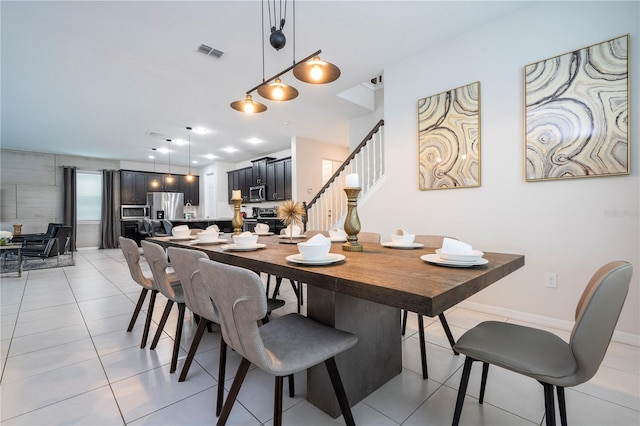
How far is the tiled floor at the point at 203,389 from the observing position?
1439 millimetres

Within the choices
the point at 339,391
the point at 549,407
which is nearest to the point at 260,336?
the point at 339,391

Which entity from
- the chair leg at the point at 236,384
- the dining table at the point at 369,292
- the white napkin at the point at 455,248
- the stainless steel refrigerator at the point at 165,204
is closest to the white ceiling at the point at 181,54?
the dining table at the point at 369,292

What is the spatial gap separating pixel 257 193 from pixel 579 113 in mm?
6999

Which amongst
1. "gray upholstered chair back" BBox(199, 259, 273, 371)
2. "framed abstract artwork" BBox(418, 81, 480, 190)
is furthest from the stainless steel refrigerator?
"gray upholstered chair back" BBox(199, 259, 273, 371)

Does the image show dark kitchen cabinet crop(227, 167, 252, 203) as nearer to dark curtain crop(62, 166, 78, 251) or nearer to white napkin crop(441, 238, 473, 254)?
dark curtain crop(62, 166, 78, 251)

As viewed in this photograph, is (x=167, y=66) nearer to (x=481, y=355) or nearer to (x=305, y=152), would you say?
(x=305, y=152)

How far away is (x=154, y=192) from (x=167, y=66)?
268 inches

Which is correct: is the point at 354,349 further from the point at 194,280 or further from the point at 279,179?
the point at 279,179

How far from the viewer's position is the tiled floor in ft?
4.72

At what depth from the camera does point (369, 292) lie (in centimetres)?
96

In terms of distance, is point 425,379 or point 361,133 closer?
point 425,379

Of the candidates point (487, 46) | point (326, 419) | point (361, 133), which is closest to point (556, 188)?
point (487, 46)

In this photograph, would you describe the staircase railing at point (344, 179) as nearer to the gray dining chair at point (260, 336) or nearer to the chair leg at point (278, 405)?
the gray dining chair at point (260, 336)

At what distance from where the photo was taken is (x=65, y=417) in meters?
1.46
